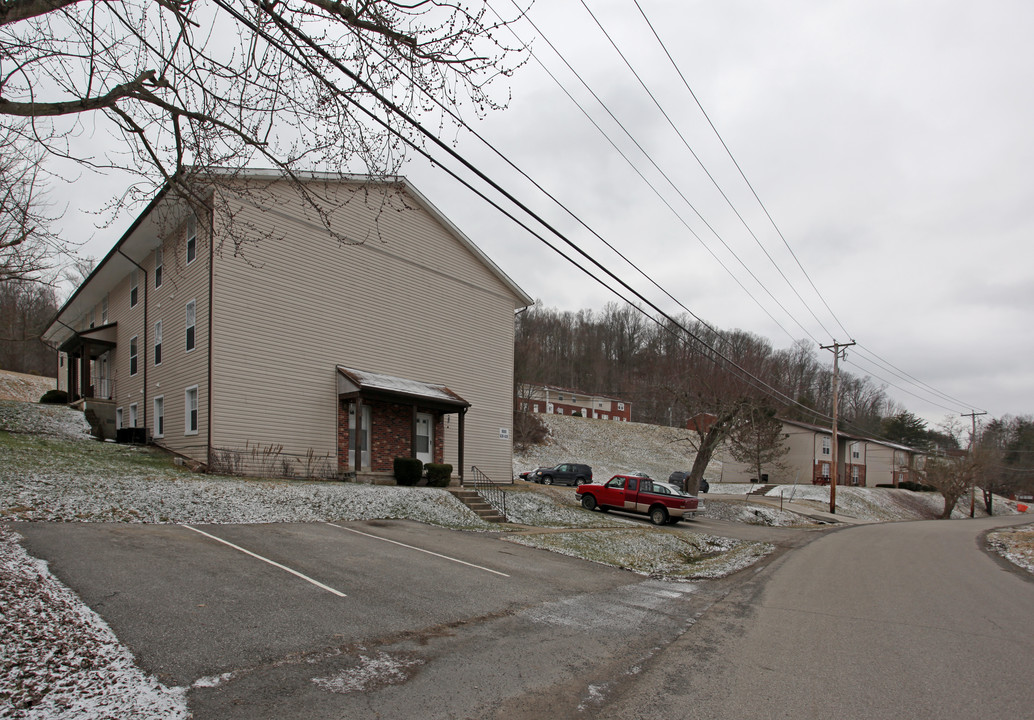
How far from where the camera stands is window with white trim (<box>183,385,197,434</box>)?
19641 millimetres

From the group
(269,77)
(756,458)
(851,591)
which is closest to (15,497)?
(269,77)

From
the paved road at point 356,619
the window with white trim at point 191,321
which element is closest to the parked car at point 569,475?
the window with white trim at point 191,321

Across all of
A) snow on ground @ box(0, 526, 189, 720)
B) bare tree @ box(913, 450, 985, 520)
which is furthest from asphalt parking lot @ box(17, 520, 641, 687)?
bare tree @ box(913, 450, 985, 520)

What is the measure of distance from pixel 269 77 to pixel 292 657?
5.74 meters

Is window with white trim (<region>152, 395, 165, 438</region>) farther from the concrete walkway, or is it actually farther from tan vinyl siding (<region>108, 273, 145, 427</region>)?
the concrete walkway

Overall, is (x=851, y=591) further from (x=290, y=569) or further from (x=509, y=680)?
(x=290, y=569)

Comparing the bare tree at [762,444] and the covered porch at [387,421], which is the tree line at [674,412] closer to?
the bare tree at [762,444]

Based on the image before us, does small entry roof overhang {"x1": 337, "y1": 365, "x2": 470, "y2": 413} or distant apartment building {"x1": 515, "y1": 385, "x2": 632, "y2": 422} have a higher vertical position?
small entry roof overhang {"x1": 337, "y1": 365, "x2": 470, "y2": 413}

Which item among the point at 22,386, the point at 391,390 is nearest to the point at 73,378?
the point at 22,386

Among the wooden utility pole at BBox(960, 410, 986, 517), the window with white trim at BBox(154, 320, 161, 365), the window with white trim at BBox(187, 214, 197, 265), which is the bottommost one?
the wooden utility pole at BBox(960, 410, 986, 517)

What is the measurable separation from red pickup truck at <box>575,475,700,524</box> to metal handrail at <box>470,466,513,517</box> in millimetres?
3586

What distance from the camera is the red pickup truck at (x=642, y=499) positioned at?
23.3 m

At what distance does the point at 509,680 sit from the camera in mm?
5742

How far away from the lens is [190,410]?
1984 centimetres
